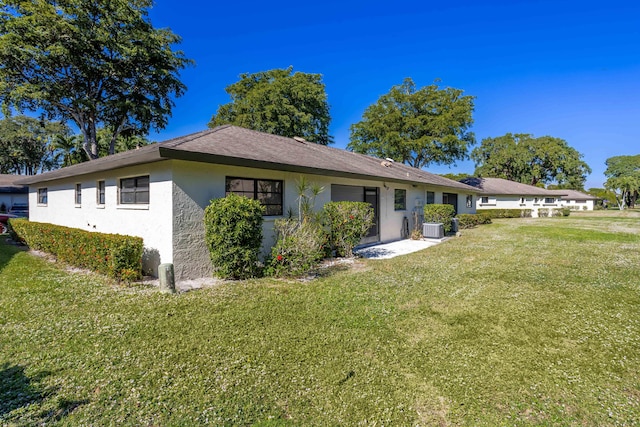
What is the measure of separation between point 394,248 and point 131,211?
858 centimetres

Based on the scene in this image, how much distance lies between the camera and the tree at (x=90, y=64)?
17719 millimetres

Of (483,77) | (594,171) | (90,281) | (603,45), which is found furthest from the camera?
(594,171)

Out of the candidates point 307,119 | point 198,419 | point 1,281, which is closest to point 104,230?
point 1,281

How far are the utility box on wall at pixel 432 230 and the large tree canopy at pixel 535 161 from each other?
4342 cm

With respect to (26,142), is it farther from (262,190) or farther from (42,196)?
(262,190)

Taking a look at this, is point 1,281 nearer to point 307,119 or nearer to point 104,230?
point 104,230

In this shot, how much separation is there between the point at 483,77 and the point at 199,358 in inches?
902

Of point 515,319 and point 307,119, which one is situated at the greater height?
point 307,119

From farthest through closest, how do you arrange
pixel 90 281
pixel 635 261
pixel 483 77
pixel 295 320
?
pixel 483 77 → pixel 635 261 → pixel 90 281 → pixel 295 320

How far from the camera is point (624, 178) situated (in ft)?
151

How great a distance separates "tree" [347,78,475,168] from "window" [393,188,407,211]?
17.1m

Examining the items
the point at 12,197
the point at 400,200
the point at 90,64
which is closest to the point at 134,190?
the point at 400,200

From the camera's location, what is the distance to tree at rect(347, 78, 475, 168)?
2934cm

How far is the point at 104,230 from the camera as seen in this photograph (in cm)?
906
